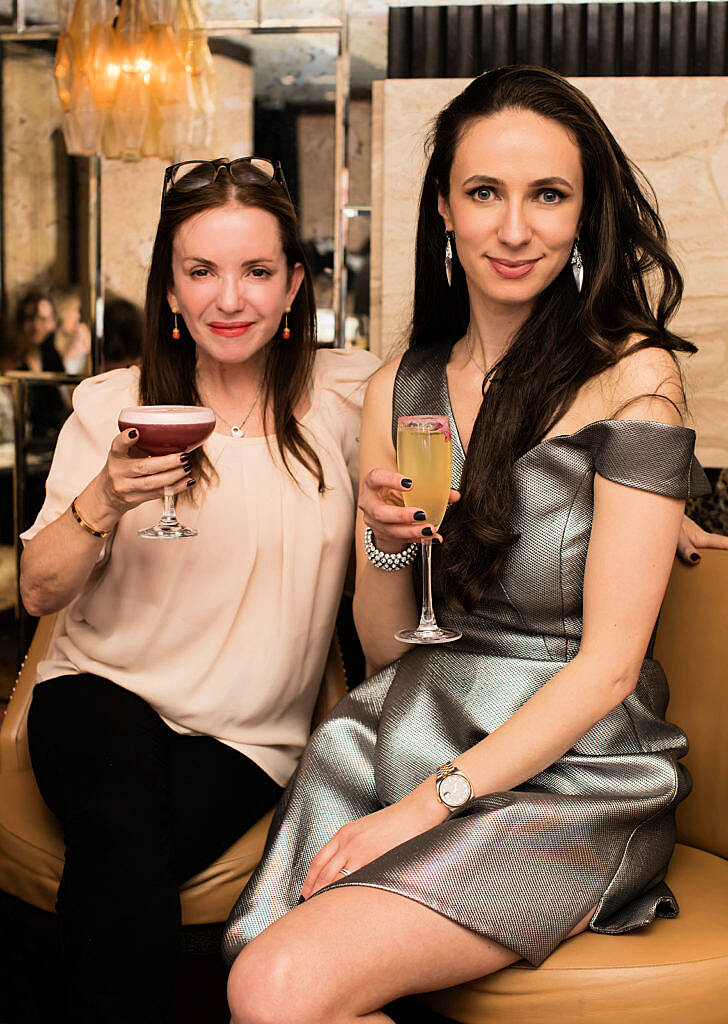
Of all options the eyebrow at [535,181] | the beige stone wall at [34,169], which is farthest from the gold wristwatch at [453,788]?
the beige stone wall at [34,169]

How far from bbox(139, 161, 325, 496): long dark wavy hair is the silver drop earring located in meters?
0.60

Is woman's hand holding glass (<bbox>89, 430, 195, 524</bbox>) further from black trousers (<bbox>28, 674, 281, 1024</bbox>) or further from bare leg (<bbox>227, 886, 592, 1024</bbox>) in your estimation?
bare leg (<bbox>227, 886, 592, 1024</bbox>)

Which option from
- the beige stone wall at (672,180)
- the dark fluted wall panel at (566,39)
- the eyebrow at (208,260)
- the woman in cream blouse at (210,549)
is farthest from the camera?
the dark fluted wall panel at (566,39)

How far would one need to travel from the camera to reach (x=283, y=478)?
2154mm

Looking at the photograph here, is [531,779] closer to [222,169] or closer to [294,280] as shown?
[294,280]

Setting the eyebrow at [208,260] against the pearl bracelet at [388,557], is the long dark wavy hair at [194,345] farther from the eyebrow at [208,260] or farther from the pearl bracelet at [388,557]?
the pearl bracelet at [388,557]

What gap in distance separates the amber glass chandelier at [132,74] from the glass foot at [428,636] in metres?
2.03

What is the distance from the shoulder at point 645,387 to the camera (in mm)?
1710

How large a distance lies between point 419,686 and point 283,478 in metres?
0.54

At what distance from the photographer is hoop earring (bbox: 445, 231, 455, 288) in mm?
1994

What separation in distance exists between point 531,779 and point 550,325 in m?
0.75

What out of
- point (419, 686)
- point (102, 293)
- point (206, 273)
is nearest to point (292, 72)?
point (102, 293)

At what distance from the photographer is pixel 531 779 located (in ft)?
5.58

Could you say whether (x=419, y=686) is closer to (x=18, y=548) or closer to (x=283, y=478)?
(x=283, y=478)
